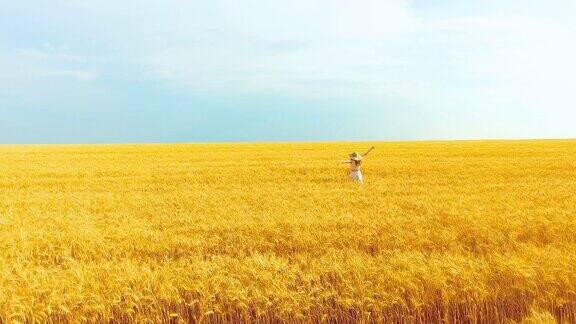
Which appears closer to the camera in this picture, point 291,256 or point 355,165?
point 291,256

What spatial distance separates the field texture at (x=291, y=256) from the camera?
538 centimetres

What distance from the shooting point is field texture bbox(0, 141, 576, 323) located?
5.38 meters

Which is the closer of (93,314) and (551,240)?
(93,314)

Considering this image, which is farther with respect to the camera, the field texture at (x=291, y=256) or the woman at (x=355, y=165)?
the woman at (x=355, y=165)

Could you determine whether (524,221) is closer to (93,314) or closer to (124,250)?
(124,250)

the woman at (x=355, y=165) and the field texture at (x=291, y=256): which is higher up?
the woman at (x=355, y=165)

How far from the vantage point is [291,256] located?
7.65 metres

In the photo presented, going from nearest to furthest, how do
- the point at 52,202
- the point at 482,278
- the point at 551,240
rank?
the point at 482,278 < the point at 551,240 < the point at 52,202

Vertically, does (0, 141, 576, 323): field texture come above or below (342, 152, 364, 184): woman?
A: below

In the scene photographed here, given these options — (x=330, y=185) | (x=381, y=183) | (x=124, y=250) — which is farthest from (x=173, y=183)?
(x=124, y=250)

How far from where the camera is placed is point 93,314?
17.3 feet

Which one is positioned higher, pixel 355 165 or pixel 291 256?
pixel 355 165

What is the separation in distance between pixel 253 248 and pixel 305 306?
3281 millimetres

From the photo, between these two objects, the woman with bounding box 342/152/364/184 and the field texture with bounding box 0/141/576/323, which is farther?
the woman with bounding box 342/152/364/184
